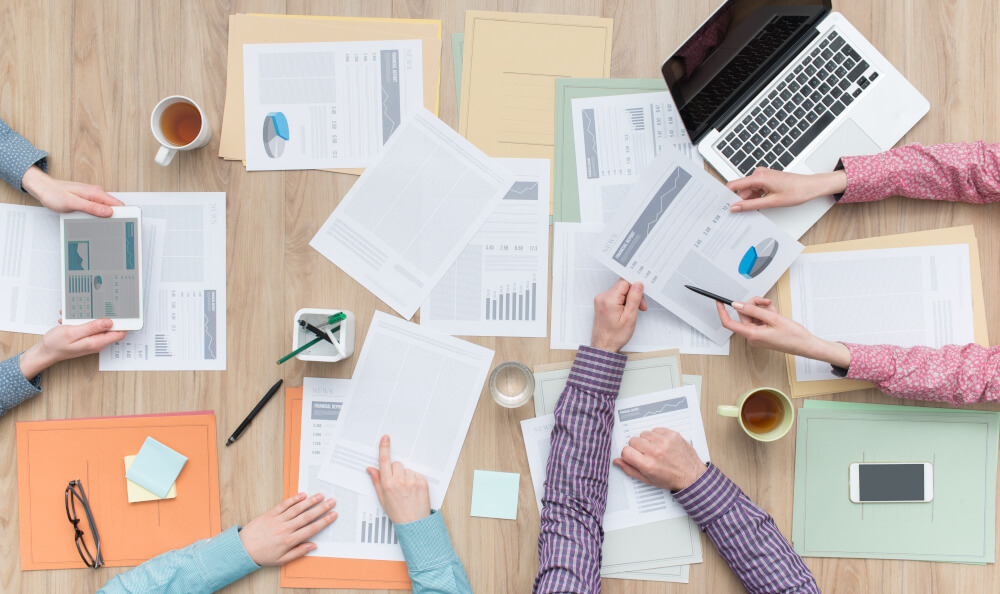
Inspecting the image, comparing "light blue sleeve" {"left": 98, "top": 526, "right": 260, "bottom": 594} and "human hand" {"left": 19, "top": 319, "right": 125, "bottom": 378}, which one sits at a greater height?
"human hand" {"left": 19, "top": 319, "right": 125, "bottom": 378}

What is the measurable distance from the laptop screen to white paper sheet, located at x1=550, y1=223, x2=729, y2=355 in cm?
29

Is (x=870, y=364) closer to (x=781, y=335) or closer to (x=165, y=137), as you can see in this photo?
(x=781, y=335)

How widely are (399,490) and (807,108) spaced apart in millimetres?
1060

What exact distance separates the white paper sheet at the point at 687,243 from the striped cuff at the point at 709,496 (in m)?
0.29

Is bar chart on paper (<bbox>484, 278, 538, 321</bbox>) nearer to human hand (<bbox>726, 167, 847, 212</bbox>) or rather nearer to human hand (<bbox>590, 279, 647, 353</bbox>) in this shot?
human hand (<bbox>590, 279, 647, 353</bbox>)

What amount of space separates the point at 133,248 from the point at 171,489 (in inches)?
18.9

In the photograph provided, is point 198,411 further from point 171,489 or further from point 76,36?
point 76,36

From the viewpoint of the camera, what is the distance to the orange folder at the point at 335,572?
116 cm

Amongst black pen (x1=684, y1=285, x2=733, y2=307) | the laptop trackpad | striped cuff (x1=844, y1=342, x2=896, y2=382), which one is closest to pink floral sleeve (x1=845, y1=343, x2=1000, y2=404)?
striped cuff (x1=844, y1=342, x2=896, y2=382)

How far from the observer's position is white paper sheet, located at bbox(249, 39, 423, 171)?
1.15 meters

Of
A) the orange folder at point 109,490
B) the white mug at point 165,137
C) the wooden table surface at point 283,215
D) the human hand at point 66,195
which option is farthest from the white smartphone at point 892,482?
the human hand at point 66,195

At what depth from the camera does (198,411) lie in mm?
1170

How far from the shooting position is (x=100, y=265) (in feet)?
3.72

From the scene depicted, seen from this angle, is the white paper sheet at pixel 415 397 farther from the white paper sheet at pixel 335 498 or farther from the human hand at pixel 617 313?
the human hand at pixel 617 313
